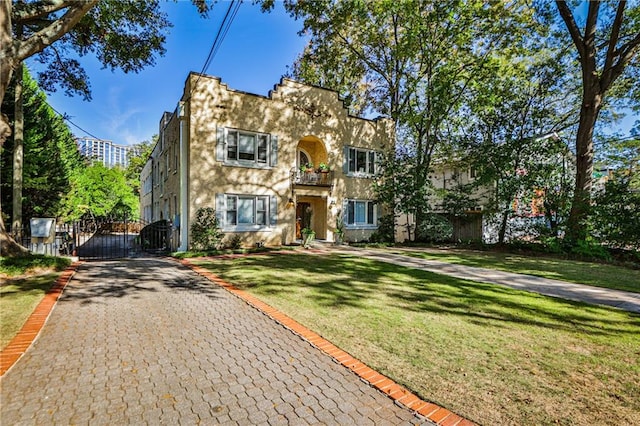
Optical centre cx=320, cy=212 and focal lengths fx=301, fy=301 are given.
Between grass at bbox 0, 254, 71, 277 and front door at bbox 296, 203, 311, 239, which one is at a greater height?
front door at bbox 296, 203, 311, 239

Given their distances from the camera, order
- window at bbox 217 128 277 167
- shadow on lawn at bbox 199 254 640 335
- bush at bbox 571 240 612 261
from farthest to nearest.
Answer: window at bbox 217 128 277 167 → bush at bbox 571 240 612 261 → shadow on lawn at bbox 199 254 640 335

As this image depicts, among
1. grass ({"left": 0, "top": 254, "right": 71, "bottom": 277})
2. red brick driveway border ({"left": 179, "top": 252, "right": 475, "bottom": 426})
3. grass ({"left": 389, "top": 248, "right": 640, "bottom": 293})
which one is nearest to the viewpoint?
red brick driveway border ({"left": 179, "top": 252, "right": 475, "bottom": 426})

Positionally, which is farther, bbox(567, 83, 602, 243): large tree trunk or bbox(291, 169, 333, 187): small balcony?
bbox(291, 169, 333, 187): small balcony

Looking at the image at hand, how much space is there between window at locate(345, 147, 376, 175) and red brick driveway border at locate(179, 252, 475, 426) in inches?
538

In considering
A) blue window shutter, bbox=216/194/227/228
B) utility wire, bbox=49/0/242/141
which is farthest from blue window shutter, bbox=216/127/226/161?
utility wire, bbox=49/0/242/141

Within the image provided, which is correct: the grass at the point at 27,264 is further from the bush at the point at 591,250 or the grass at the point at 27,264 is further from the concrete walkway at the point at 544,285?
the bush at the point at 591,250

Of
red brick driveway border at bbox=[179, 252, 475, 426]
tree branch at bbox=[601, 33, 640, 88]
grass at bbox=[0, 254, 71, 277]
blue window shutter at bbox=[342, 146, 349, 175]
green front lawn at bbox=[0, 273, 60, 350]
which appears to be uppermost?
tree branch at bbox=[601, 33, 640, 88]

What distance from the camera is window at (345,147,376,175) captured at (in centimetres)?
1798

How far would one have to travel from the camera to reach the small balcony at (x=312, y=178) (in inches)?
624

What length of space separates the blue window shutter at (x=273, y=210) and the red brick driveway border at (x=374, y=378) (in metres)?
9.92

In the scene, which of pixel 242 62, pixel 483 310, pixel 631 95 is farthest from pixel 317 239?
pixel 631 95

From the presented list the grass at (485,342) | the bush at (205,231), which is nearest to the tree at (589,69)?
the grass at (485,342)

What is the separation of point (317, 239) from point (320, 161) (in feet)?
15.0

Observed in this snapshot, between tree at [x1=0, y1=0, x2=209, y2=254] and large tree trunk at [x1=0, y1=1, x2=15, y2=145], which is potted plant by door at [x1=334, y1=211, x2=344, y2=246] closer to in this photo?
tree at [x1=0, y1=0, x2=209, y2=254]
